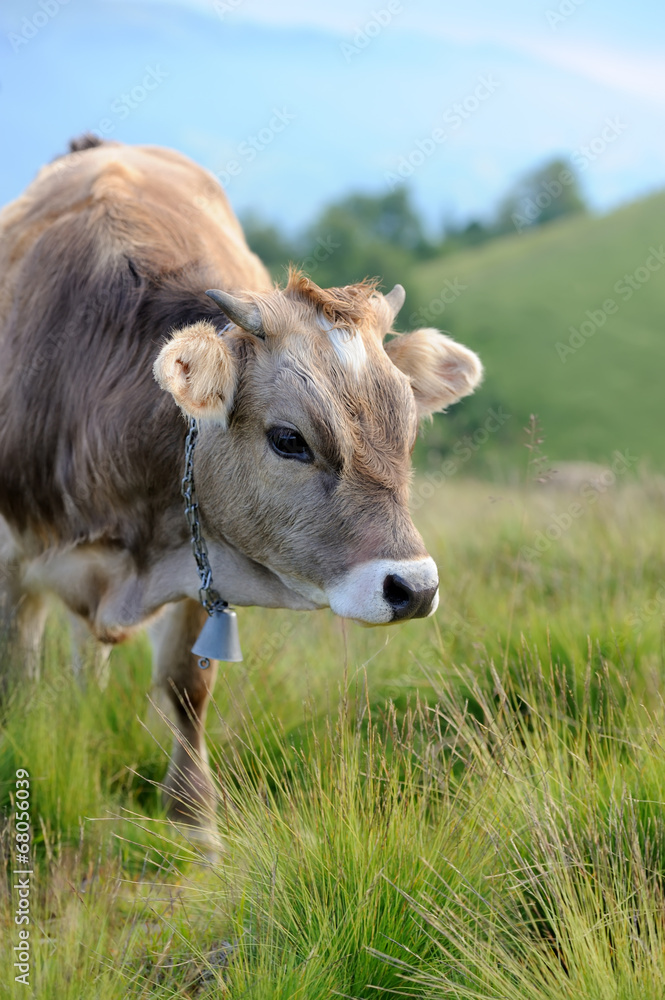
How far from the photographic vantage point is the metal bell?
142 inches

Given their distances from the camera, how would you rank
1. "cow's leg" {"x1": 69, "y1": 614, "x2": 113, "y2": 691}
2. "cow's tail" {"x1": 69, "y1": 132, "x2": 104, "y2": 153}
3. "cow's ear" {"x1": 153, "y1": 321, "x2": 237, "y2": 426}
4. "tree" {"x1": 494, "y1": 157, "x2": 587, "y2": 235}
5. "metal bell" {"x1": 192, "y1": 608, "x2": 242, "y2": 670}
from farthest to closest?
"tree" {"x1": 494, "y1": 157, "x2": 587, "y2": 235}, "cow's tail" {"x1": 69, "y1": 132, "x2": 104, "y2": 153}, "cow's leg" {"x1": 69, "y1": 614, "x2": 113, "y2": 691}, "metal bell" {"x1": 192, "y1": 608, "x2": 242, "y2": 670}, "cow's ear" {"x1": 153, "y1": 321, "x2": 237, "y2": 426}

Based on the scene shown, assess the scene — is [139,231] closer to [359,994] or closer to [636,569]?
[359,994]

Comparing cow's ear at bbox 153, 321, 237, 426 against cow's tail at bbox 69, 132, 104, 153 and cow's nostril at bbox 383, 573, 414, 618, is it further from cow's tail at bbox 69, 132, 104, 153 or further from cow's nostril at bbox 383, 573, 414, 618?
cow's tail at bbox 69, 132, 104, 153

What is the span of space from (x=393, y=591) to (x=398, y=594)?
0.7 inches

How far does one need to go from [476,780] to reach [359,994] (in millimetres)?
968

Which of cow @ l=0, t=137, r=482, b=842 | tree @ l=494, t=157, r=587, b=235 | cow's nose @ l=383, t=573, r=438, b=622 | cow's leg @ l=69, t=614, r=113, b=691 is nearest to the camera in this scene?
cow's nose @ l=383, t=573, r=438, b=622

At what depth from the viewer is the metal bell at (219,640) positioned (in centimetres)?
361

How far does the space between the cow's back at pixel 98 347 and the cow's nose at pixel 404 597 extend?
1.14 metres

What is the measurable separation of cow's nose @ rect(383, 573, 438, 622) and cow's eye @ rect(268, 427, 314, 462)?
0.53 metres

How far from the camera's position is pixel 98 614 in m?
3.94

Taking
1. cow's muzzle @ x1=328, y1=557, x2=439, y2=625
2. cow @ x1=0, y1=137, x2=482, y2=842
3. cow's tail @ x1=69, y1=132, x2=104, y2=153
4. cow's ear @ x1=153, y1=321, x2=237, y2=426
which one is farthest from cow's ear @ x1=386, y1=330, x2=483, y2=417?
cow's tail @ x1=69, y1=132, x2=104, y2=153

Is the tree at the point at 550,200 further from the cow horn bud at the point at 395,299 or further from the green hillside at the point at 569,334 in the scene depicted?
the cow horn bud at the point at 395,299

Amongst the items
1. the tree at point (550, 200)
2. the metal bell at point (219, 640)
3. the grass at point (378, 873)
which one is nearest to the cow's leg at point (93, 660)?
the grass at point (378, 873)

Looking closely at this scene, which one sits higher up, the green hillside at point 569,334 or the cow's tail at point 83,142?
the cow's tail at point 83,142
